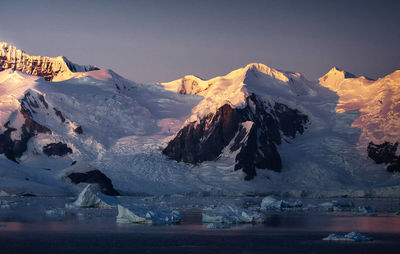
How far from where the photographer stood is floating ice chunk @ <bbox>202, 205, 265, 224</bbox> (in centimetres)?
4542

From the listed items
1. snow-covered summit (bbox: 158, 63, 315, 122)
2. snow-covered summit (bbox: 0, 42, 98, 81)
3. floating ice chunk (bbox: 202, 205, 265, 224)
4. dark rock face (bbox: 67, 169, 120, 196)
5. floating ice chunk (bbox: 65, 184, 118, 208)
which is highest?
snow-covered summit (bbox: 0, 42, 98, 81)

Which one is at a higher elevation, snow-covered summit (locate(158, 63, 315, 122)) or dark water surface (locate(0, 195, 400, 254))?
snow-covered summit (locate(158, 63, 315, 122))

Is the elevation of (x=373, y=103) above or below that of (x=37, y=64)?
below

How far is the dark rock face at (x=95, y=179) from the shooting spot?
331ft

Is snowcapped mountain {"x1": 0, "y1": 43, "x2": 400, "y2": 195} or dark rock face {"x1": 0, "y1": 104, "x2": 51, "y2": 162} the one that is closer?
snowcapped mountain {"x1": 0, "y1": 43, "x2": 400, "y2": 195}

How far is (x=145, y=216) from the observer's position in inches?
1761

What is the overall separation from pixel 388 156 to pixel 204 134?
37.9 meters

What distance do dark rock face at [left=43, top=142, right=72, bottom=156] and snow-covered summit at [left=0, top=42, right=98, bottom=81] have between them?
166 ft

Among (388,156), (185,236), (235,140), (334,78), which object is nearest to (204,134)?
(235,140)

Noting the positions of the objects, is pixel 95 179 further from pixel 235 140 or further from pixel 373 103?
pixel 373 103

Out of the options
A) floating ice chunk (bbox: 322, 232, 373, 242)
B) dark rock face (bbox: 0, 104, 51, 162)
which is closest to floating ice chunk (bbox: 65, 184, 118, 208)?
floating ice chunk (bbox: 322, 232, 373, 242)

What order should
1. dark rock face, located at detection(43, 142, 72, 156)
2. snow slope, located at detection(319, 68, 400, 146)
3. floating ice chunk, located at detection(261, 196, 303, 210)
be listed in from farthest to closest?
dark rock face, located at detection(43, 142, 72, 156) → snow slope, located at detection(319, 68, 400, 146) → floating ice chunk, located at detection(261, 196, 303, 210)

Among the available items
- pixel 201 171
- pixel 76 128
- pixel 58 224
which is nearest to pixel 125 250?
pixel 58 224

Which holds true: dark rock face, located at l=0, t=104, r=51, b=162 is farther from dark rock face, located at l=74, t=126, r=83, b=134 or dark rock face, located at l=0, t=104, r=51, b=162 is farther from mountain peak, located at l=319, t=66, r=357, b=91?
mountain peak, located at l=319, t=66, r=357, b=91
